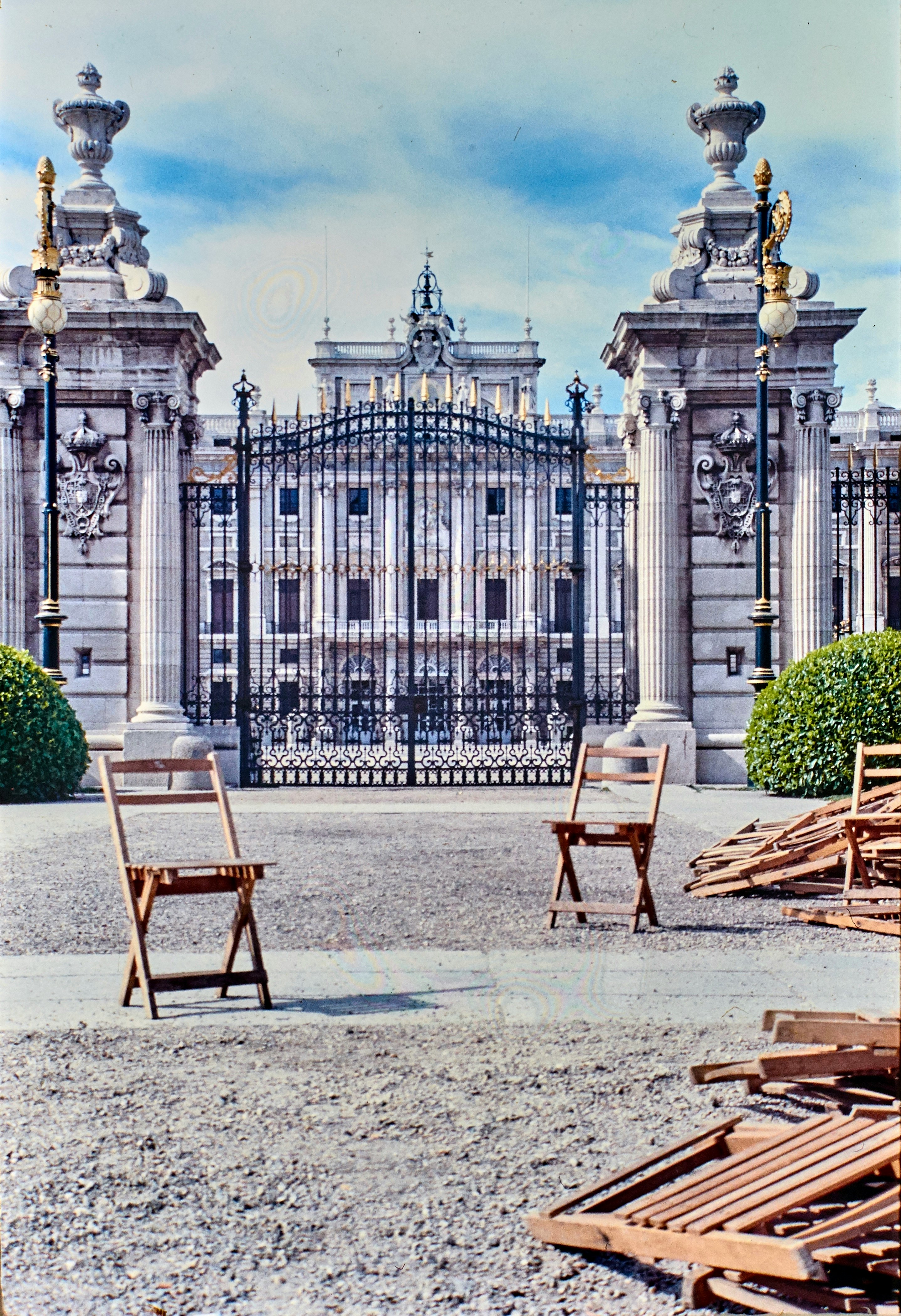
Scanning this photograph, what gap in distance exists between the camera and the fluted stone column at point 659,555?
19.5m

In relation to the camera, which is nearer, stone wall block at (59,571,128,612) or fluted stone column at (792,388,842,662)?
fluted stone column at (792,388,842,662)

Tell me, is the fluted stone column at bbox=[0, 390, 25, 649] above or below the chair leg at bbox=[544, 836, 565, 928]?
above

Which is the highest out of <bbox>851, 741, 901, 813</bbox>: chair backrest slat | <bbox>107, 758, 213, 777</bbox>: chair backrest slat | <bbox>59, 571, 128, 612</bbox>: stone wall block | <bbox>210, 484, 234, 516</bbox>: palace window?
<bbox>210, 484, 234, 516</bbox>: palace window

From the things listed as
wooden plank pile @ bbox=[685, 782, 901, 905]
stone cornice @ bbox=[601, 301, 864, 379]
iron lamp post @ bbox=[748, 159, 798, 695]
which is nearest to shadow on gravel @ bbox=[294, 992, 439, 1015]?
wooden plank pile @ bbox=[685, 782, 901, 905]

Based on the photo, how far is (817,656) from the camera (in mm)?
16891

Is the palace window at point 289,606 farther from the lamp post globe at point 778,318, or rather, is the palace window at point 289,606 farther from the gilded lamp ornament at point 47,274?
the lamp post globe at point 778,318

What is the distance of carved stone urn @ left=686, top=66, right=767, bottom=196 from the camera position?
20266mm

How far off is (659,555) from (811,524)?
208 cm

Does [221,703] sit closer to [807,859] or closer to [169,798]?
[807,859]

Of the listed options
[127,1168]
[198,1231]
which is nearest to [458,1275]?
[198,1231]

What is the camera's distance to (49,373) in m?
17.2

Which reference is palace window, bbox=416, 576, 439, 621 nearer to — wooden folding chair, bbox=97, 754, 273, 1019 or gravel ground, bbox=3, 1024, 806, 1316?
wooden folding chair, bbox=97, 754, 273, 1019

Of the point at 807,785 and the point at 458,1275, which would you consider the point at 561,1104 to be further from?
the point at 807,785

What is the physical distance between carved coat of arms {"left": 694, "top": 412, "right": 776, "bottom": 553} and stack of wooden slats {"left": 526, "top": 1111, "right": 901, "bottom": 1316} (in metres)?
16.2
